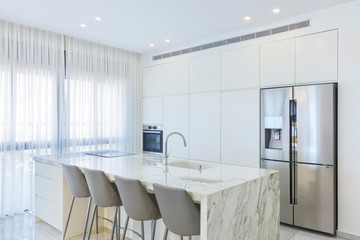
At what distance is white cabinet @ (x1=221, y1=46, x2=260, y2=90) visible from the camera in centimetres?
375

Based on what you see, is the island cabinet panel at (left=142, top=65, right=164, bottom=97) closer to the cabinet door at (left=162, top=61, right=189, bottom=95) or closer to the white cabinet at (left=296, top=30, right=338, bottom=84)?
the cabinet door at (left=162, top=61, right=189, bottom=95)

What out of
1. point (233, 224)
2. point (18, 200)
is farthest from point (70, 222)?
point (233, 224)

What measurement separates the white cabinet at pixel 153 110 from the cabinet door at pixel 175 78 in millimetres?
288

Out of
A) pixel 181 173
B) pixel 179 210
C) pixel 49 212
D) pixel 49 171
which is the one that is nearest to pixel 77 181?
pixel 49 171

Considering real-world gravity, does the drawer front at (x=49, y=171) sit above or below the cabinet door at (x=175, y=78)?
below

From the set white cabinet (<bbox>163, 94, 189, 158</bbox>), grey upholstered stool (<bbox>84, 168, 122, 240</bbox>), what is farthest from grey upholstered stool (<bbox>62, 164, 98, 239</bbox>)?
white cabinet (<bbox>163, 94, 189, 158</bbox>)

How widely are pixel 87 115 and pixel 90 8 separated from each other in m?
1.96

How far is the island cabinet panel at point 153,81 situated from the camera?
505cm

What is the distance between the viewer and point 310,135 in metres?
3.16

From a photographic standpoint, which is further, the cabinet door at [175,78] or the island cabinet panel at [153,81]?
the island cabinet panel at [153,81]

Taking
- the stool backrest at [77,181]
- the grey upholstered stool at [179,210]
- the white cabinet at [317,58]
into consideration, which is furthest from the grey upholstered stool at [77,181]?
the white cabinet at [317,58]

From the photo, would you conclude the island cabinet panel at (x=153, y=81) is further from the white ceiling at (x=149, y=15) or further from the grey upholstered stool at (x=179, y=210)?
the grey upholstered stool at (x=179, y=210)

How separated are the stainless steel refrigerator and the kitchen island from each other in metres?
1.08

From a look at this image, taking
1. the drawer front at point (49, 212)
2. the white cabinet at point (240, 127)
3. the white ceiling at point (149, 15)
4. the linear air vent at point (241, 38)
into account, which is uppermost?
the white ceiling at point (149, 15)
